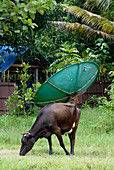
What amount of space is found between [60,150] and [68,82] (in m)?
1.88

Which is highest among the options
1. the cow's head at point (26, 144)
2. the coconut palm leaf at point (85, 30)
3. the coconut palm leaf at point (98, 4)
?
the coconut palm leaf at point (98, 4)

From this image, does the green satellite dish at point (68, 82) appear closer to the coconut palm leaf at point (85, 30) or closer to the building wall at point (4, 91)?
the building wall at point (4, 91)

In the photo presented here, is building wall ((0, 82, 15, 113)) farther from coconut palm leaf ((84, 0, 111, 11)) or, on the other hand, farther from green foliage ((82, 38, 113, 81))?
coconut palm leaf ((84, 0, 111, 11))

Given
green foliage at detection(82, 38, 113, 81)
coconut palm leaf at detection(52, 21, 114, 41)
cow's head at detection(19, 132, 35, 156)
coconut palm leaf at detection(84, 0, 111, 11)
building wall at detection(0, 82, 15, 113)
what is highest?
coconut palm leaf at detection(84, 0, 111, 11)

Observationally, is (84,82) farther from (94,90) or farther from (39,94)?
(94,90)

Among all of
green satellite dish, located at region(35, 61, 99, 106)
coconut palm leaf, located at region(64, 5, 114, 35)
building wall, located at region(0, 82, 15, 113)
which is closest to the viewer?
green satellite dish, located at region(35, 61, 99, 106)

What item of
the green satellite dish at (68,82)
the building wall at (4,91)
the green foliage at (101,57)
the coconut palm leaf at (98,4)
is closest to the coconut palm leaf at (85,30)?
the green foliage at (101,57)

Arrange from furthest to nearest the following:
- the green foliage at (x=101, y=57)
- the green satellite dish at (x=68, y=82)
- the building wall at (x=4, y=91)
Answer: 1. the green foliage at (x=101, y=57)
2. the building wall at (x=4, y=91)
3. the green satellite dish at (x=68, y=82)

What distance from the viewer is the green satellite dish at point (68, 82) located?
8219 millimetres

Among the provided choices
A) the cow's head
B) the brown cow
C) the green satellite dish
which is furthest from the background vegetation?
the green satellite dish

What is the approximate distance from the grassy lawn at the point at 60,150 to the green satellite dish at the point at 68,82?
4.87ft

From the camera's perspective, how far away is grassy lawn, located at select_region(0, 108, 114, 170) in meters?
5.41

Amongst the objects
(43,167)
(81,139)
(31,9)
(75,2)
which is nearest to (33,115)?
(81,139)

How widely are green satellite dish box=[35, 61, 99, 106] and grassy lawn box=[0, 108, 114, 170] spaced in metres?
1.48
